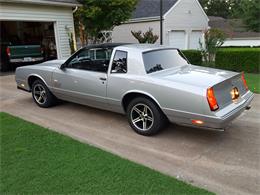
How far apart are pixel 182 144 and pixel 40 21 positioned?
9.91m

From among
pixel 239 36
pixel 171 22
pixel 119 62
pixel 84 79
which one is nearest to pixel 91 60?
pixel 84 79

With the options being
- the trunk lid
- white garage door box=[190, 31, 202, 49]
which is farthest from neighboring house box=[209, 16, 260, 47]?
the trunk lid

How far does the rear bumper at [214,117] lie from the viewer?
12.0 ft

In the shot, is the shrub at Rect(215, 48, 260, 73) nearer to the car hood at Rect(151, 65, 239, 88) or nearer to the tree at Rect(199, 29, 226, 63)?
the tree at Rect(199, 29, 226, 63)

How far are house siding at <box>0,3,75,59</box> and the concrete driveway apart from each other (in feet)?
19.7

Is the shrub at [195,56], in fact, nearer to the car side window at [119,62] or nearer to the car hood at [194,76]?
the car hood at [194,76]

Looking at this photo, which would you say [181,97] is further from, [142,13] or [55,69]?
[142,13]

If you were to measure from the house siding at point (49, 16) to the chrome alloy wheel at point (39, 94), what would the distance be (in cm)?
572

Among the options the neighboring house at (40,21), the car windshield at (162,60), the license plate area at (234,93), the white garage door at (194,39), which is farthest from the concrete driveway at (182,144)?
the white garage door at (194,39)

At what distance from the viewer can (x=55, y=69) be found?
568cm

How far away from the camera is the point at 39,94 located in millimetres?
6098

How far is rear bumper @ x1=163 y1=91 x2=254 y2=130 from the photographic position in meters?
3.65

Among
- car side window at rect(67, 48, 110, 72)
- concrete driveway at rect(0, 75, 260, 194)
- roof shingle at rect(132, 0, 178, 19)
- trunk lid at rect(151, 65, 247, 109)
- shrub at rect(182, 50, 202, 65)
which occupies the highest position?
roof shingle at rect(132, 0, 178, 19)

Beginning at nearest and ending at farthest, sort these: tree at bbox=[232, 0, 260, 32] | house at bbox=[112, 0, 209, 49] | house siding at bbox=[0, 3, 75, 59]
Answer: house siding at bbox=[0, 3, 75, 59]
house at bbox=[112, 0, 209, 49]
tree at bbox=[232, 0, 260, 32]
